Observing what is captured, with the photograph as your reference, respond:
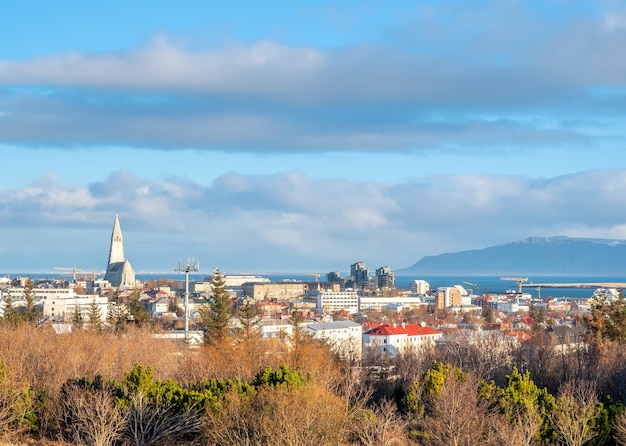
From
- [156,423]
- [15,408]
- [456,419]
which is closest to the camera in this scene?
[456,419]

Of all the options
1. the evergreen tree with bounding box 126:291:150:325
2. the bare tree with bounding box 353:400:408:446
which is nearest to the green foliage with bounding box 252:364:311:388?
the bare tree with bounding box 353:400:408:446

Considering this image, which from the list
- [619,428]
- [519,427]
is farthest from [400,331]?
[519,427]

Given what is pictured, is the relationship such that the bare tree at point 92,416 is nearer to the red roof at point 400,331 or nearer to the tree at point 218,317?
the tree at point 218,317

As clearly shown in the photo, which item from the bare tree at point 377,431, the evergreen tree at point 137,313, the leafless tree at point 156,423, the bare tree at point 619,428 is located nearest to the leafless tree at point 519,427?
the bare tree at point 619,428

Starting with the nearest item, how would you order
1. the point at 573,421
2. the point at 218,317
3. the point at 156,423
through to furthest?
the point at 156,423 < the point at 573,421 < the point at 218,317

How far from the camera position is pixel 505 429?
2764 centimetres

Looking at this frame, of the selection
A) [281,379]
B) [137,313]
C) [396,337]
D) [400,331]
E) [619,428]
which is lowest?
[396,337]

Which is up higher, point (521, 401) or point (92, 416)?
point (521, 401)

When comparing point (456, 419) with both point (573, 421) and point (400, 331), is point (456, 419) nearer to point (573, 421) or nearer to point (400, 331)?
point (573, 421)

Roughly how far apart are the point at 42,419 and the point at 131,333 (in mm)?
24200

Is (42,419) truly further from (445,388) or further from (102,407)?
(445,388)

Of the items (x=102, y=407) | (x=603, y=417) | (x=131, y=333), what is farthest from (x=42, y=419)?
(x=131, y=333)

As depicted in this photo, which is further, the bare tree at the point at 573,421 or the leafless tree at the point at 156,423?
the leafless tree at the point at 156,423

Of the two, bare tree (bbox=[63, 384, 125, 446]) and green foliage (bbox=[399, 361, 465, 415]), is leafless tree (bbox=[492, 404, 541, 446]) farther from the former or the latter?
bare tree (bbox=[63, 384, 125, 446])
